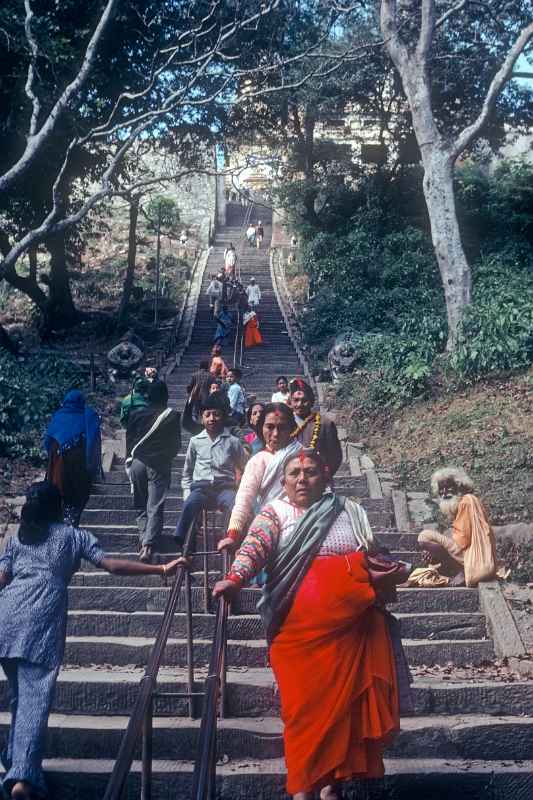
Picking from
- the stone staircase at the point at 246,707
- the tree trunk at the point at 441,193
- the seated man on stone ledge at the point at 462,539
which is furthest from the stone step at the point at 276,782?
the tree trunk at the point at 441,193

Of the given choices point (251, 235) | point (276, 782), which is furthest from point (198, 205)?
point (276, 782)

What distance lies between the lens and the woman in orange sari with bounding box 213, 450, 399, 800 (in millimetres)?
4105

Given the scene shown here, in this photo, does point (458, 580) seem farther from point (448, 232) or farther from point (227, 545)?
point (448, 232)

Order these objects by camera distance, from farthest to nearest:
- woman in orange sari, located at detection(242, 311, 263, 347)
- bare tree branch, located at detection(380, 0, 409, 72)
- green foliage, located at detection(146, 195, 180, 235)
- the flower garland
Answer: green foliage, located at detection(146, 195, 180, 235)
woman in orange sari, located at detection(242, 311, 263, 347)
bare tree branch, located at detection(380, 0, 409, 72)
the flower garland

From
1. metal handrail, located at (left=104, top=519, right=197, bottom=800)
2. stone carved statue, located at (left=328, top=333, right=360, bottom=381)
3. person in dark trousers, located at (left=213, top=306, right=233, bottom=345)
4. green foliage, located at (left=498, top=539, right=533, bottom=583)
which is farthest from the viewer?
person in dark trousers, located at (left=213, top=306, right=233, bottom=345)

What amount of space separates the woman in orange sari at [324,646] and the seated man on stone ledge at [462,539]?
2.92 metres

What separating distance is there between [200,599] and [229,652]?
1.02 m

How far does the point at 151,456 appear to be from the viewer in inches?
309

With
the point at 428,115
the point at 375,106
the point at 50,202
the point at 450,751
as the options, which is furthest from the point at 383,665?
the point at 375,106

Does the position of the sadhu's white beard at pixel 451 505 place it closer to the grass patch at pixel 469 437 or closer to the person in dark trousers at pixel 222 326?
the grass patch at pixel 469 437

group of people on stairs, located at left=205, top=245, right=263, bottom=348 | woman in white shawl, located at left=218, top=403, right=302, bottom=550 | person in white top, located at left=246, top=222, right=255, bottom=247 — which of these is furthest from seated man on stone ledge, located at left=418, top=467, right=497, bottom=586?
person in white top, located at left=246, top=222, right=255, bottom=247

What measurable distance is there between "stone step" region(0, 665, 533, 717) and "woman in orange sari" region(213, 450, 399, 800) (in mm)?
1543

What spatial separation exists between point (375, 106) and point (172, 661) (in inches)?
861

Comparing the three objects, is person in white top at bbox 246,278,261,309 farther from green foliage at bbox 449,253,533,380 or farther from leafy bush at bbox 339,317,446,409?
green foliage at bbox 449,253,533,380
